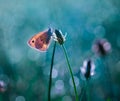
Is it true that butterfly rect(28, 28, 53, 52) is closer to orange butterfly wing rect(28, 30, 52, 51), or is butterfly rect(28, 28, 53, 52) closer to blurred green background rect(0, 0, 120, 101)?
orange butterfly wing rect(28, 30, 52, 51)

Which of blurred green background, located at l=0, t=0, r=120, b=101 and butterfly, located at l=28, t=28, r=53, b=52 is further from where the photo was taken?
blurred green background, located at l=0, t=0, r=120, b=101

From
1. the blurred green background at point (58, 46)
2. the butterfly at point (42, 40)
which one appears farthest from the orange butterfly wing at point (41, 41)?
the blurred green background at point (58, 46)

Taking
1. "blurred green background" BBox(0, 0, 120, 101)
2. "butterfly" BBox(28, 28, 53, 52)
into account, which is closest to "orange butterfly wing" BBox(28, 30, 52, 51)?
"butterfly" BBox(28, 28, 53, 52)

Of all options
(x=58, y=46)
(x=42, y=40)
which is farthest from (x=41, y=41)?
(x=58, y=46)

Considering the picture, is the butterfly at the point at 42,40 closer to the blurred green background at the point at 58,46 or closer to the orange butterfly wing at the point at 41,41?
the orange butterfly wing at the point at 41,41

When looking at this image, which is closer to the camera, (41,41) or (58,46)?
(41,41)

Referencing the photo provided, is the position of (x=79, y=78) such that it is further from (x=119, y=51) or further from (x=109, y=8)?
(x=109, y=8)

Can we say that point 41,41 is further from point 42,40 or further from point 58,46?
point 58,46

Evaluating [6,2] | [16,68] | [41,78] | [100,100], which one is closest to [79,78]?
[100,100]
